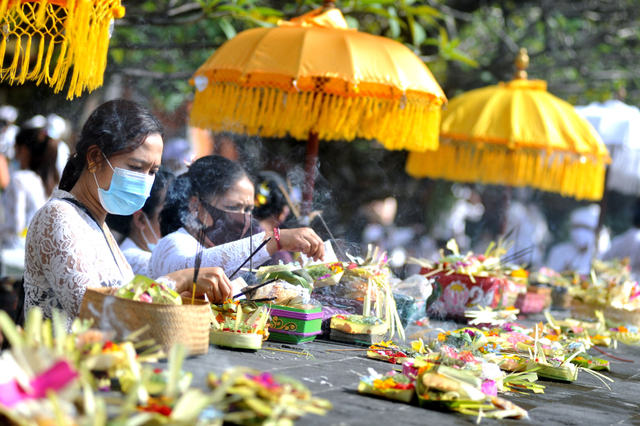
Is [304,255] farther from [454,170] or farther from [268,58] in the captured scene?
[454,170]

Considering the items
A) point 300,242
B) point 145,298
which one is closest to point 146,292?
point 145,298

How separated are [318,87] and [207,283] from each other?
208 centimetres

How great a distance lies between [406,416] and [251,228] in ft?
4.85

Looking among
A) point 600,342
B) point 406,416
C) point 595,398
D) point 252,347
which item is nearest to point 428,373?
point 406,416

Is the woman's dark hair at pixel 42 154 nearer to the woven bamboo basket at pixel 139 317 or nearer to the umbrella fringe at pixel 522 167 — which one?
the umbrella fringe at pixel 522 167

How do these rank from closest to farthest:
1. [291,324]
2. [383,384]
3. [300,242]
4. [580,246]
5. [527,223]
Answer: [383,384] < [291,324] < [300,242] < [580,246] < [527,223]

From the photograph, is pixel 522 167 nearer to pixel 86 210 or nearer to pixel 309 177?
pixel 309 177

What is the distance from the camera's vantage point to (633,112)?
22.3ft

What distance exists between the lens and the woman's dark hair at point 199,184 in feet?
10.1

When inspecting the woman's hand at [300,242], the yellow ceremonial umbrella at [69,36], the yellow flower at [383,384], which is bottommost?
the yellow flower at [383,384]

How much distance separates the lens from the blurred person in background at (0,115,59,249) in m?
5.35

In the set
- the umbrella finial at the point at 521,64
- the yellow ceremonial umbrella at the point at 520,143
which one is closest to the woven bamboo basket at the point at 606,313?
the yellow ceremonial umbrella at the point at 520,143

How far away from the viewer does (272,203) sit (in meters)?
3.65

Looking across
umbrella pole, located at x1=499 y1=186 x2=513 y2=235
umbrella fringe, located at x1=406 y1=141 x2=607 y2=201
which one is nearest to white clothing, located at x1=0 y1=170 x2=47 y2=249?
umbrella fringe, located at x1=406 y1=141 x2=607 y2=201
